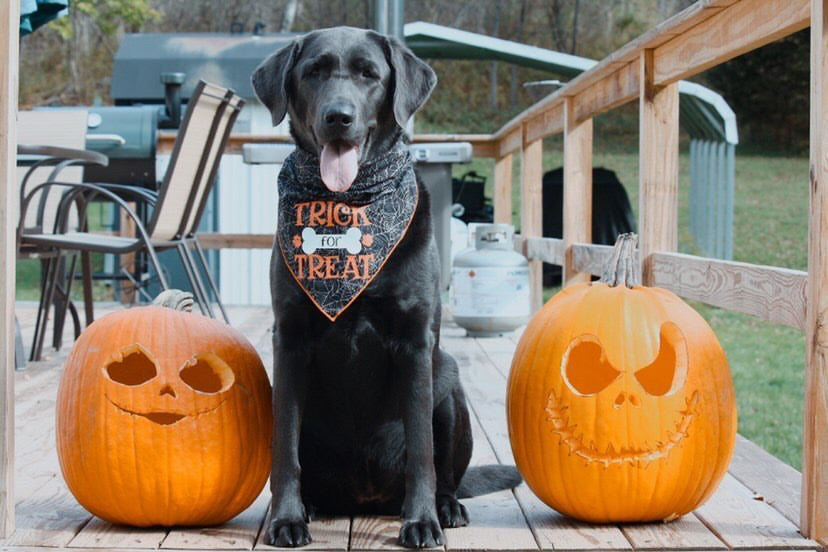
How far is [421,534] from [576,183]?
3158mm

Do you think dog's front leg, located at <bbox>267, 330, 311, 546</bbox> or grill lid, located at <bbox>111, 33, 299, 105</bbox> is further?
grill lid, located at <bbox>111, 33, 299, 105</bbox>

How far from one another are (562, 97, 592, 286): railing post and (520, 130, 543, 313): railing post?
116 cm

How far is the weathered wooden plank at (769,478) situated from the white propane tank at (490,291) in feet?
7.94

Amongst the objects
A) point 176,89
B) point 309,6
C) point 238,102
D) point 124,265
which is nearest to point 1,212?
point 238,102

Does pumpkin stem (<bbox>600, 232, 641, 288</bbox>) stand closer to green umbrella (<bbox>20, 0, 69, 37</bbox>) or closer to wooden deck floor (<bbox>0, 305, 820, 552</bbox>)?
wooden deck floor (<bbox>0, 305, 820, 552</bbox>)

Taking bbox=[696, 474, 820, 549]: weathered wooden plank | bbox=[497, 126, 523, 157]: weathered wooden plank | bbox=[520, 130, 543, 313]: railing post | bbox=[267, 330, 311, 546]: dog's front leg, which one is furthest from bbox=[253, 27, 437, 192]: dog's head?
bbox=[497, 126, 523, 157]: weathered wooden plank

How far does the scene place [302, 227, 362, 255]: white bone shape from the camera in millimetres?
2205

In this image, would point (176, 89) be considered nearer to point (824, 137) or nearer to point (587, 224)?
point (587, 224)

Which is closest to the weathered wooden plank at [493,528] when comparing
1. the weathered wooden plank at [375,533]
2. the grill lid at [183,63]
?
the weathered wooden plank at [375,533]

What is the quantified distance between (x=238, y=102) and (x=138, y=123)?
2528mm

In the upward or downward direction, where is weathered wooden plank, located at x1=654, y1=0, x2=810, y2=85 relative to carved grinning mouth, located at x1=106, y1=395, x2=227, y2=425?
upward

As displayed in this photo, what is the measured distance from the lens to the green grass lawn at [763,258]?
5.18 metres

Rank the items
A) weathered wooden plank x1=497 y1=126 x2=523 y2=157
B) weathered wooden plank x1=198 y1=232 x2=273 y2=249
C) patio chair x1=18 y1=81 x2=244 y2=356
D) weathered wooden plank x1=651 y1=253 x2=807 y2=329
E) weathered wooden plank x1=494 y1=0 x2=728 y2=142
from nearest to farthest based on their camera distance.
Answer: weathered wooden plank x1=651 y1=253 x2=807 y2=329 → weathered wooden plank x1=494 y1=0 x2=728 y2=142 → patio chair x1=18 y1=81 x2=244 y2=356 → weathered wooden plank x1=497 y1=126 x2=523 y2=157 → weathered wooden plank x1=198 y1=232 x2=273 y2=249

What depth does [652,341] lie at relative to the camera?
2180mm
